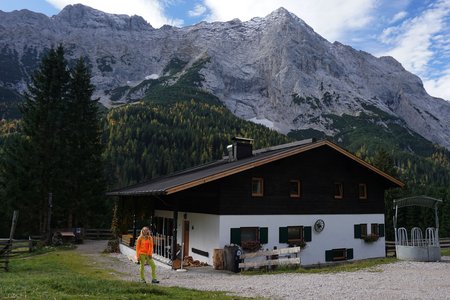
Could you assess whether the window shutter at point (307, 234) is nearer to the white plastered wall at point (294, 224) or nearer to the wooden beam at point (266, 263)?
the white plastered wall at point (294, 224)

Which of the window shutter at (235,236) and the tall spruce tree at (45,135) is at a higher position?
the tall spruce tree at (45,135)

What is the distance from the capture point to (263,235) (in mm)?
22109

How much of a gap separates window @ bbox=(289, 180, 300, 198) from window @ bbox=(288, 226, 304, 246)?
1.79 metres

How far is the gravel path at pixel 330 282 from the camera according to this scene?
12.6 m

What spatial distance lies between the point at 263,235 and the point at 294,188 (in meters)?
3.65

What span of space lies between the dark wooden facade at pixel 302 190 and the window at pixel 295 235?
883 millimetres

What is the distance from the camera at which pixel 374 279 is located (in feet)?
51.3

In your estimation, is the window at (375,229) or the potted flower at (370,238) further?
the window at (375,229)

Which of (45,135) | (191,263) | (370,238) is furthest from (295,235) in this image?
(45,135)

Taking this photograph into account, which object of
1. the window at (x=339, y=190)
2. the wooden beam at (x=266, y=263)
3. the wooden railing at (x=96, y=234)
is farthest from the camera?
the wooden railing at (x=96, y=234)

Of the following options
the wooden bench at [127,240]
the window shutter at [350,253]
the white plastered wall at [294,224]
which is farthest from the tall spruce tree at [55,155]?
the window shutter at [350,253]

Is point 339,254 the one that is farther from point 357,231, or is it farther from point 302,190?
point 302,190

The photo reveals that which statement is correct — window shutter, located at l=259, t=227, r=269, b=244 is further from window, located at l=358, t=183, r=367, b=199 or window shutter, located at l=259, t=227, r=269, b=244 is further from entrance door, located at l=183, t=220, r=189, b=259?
window, located at l=358, t=183, r=367, b=199

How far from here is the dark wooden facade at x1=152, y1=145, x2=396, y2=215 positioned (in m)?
21.5
